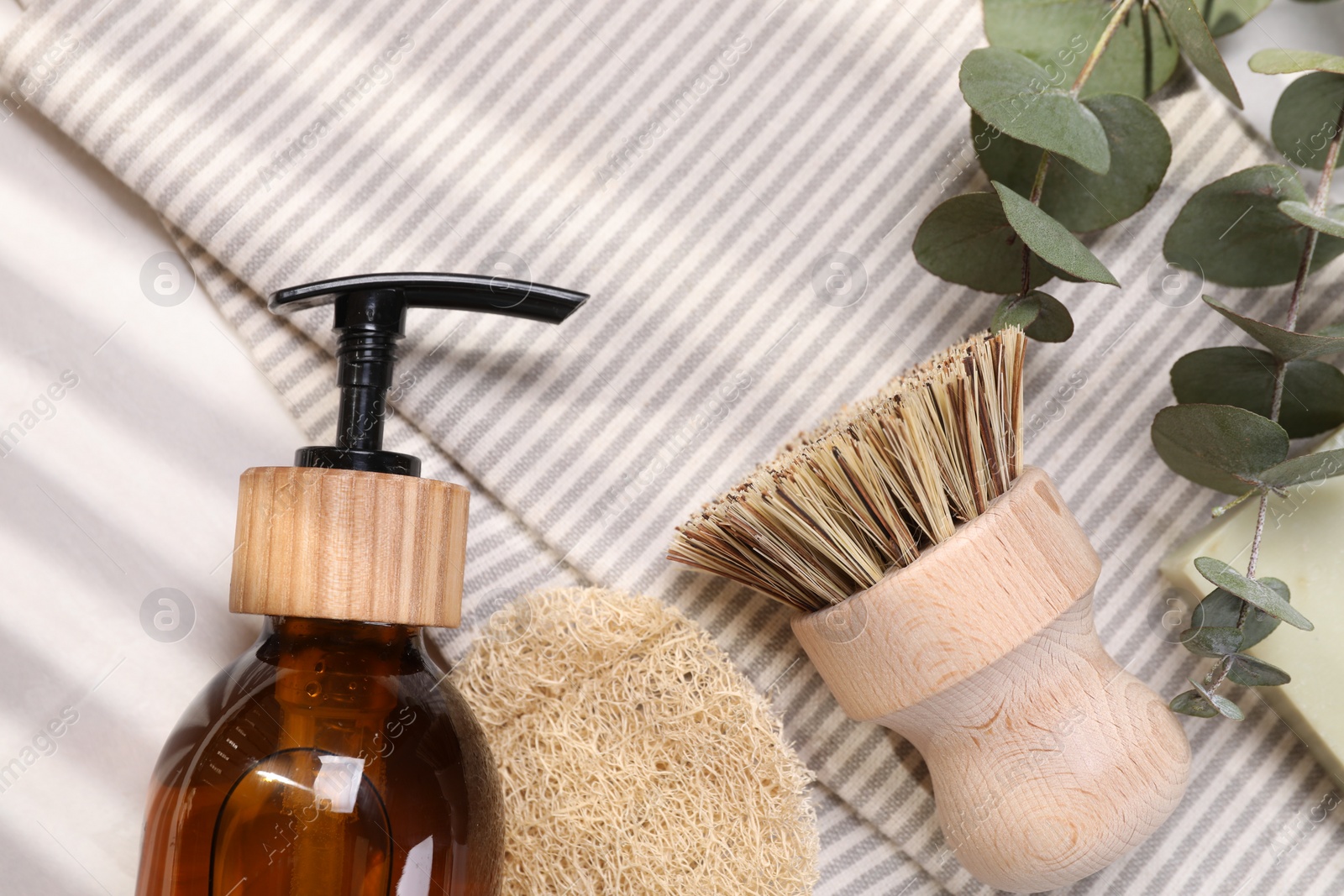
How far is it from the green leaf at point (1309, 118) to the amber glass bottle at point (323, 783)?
0.54 m

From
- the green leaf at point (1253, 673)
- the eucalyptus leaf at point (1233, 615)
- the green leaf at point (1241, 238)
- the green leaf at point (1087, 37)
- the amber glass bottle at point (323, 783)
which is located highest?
the green leaf at point (1087, 37)

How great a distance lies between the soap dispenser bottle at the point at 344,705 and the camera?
1.25 ft

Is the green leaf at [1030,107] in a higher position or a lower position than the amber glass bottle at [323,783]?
higher

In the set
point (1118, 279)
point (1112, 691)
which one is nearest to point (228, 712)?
point (1112, 691)

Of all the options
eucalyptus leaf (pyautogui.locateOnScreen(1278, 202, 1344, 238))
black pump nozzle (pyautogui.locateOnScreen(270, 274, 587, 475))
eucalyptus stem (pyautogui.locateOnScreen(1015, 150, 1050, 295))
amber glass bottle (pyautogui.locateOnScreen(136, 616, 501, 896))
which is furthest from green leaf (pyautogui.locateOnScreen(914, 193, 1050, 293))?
amber glass bottle (pyautogui.locateOnScreen(136, 616, 501, 896))

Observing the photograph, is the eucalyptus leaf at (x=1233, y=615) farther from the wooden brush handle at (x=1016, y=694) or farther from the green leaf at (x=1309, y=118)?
the green leaf at (x=1309, y=118)

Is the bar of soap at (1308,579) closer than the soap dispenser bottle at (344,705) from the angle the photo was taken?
No

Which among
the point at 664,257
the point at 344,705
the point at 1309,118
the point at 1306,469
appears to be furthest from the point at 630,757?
the point at 1309,118

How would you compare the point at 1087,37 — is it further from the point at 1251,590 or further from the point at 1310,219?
the point at 1251,590

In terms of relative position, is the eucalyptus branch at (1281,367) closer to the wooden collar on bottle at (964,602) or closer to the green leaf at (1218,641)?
the green leaf at (1218,641)

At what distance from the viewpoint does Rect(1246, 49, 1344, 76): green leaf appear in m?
0.44

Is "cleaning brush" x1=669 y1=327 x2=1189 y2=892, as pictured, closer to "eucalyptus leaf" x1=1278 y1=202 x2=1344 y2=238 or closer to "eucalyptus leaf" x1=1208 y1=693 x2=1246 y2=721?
"eucalyptus leaf" x1=1208 y1=693 x2=1246 y2=721

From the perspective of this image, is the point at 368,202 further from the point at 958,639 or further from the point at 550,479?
the point at 958,639

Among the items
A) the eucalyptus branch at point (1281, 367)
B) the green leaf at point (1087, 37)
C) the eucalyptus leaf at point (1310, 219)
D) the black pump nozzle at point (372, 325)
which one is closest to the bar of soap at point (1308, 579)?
the eucalyptus branch at point (1281, 367)
